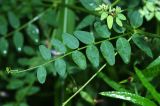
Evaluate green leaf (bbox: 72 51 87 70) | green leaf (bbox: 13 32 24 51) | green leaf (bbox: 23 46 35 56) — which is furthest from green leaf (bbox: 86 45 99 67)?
green leaf (bbox: 23 46 35 56)

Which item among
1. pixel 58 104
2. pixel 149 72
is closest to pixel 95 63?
pixel 149 72

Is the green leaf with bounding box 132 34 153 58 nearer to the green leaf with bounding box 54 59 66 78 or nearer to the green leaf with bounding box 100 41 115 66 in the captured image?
the green leaf with bounding box 100 41 115 66

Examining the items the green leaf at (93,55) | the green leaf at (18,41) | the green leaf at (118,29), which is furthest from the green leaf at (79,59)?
the green leaf at (18,41)

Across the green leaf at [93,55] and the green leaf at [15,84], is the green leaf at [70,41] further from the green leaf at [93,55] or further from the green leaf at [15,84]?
the green leaf at [15,84]

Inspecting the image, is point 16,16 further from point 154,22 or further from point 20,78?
point 154,22

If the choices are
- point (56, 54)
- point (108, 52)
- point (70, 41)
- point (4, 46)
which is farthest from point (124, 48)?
point (4, 46)

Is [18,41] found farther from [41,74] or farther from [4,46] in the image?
[41,74]
